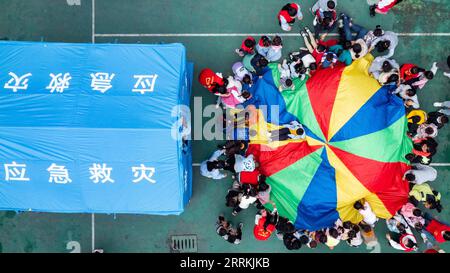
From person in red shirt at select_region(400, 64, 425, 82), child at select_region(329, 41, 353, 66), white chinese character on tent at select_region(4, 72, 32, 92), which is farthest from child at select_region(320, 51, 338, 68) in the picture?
white chinese character on tent at select_region(4, 72, 32, 92)

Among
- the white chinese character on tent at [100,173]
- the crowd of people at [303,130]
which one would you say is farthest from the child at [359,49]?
the white chinese character on tent at [100,173]

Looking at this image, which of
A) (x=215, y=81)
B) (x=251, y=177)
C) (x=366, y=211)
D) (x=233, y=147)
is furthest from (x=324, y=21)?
(x=366, y=211)

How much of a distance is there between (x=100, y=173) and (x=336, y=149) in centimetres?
366

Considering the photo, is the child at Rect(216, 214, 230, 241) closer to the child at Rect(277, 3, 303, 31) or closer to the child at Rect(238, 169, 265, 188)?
the child at Rect(238, 169, 265, 188)

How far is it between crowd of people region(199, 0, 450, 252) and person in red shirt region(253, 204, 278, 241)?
2 centimetres

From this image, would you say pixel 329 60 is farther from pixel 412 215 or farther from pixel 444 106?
pixel 412 215

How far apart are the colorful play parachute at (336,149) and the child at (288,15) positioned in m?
0.78

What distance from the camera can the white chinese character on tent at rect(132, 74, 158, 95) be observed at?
18.0 ft

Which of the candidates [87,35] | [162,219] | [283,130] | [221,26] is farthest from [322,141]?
[87,35]

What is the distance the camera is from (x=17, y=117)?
17.6ft

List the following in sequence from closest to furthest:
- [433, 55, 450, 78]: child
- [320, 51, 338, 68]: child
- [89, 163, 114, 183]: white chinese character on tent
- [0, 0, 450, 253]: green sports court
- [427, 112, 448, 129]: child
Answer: [89, 163, 114, 183]: white chinese character on tent → [427, 112, 448, 129]: child → [320, 51, 338, 68]: child → [433, 55, 450, 78]: child → [0, 0, 450, 253]: green sports court

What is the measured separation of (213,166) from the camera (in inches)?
240

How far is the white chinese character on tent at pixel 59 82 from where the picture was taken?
18.0ft

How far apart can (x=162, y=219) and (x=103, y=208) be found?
1388mm
